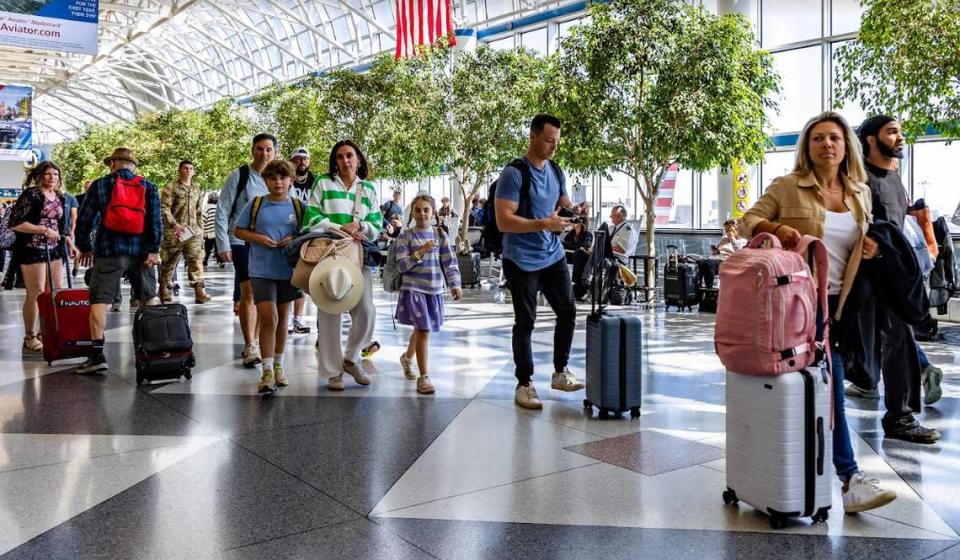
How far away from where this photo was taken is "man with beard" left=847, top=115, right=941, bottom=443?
15.2 feet

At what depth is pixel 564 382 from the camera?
5871 mm

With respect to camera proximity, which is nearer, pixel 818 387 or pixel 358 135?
pixel 818 387

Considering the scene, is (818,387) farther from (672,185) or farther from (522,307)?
(672,185)

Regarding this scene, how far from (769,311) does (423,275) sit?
3374mm

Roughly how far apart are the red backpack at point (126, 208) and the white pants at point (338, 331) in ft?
6.13

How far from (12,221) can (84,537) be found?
5.42 meters

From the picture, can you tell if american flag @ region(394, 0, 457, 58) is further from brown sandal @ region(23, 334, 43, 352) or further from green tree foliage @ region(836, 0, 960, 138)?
brown sandal @ region(23, 334, 43, 352)

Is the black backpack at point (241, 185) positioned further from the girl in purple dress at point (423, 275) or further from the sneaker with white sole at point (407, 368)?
the sneaker with white sole at point (407, 368)

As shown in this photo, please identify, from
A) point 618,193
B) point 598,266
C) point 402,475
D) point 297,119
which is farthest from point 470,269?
point 402,475

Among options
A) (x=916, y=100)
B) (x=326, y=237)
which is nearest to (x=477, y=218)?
(x=916, y=100)

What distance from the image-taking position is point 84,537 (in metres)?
3.26

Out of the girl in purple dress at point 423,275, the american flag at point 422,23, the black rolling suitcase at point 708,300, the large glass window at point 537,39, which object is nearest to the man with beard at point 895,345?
the girl in purple dress at point 423,275

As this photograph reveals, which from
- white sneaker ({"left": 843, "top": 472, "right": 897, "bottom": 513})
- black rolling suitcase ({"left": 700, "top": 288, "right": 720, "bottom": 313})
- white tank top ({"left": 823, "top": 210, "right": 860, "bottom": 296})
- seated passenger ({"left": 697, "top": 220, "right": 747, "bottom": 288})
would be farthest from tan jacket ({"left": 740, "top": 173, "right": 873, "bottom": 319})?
seated passenger ({"left": 697, "top": 220, "right": 747, "bottom": 288})

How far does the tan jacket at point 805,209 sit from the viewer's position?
3576mm
